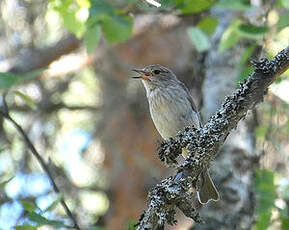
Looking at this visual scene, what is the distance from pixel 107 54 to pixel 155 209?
14.8 ft

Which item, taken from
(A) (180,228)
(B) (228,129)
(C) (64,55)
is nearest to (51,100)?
(C) (64,55)

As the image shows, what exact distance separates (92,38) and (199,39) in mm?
738

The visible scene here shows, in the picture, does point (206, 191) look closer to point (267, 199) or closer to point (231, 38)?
point (267, 199)

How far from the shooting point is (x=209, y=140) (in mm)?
2537

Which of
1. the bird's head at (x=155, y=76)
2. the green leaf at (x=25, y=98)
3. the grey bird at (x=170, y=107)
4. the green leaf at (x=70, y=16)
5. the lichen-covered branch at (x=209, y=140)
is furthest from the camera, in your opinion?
the bird's head at (x=155, y=76)

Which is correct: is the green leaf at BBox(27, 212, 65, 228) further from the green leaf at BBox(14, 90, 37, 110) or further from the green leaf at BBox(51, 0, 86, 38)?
the green leaf at BBox(51, 0, 86, 38)

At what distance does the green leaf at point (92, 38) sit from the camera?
4020mm

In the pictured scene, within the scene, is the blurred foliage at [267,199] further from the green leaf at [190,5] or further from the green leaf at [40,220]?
the green leaf at [40,220]

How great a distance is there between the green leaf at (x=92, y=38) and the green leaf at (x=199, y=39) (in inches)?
26.3

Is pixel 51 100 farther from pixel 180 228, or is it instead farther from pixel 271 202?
pixel 271 202

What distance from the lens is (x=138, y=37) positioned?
6.66 m

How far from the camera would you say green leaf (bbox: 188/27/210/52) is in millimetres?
4090

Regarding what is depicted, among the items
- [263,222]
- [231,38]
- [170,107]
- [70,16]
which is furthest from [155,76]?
[263,222]

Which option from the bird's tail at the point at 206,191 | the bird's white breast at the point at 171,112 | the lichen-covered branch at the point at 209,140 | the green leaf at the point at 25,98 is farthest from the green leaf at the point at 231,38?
the lichen-covered branch at the point at 209,140
